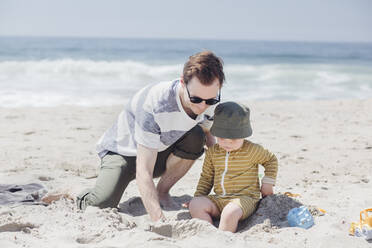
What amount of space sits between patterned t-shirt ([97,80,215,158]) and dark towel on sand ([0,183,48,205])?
60 cm

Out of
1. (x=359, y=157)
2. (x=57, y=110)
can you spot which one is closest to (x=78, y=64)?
(x=57, y=110)

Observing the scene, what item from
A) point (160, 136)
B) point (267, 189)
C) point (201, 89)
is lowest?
point (267, 189)

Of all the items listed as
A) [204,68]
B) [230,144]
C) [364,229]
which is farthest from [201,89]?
[364,229]

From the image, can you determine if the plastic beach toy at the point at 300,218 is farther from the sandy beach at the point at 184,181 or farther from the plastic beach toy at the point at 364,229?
the plastic beach toy at the point at 364,229

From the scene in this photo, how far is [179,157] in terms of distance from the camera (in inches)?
131

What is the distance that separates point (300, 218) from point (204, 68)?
3.63ft

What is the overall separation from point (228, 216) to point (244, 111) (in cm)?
66

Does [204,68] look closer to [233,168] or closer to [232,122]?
[232,122]

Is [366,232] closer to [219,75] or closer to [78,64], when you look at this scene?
[219,75]

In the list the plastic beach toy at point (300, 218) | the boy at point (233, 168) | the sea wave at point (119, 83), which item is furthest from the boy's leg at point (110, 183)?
the sea wave at point (119, 83)

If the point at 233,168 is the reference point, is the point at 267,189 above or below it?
below

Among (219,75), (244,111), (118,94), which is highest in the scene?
(219,75)

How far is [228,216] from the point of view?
8.66ft

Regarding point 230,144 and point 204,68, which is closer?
point 204,68
